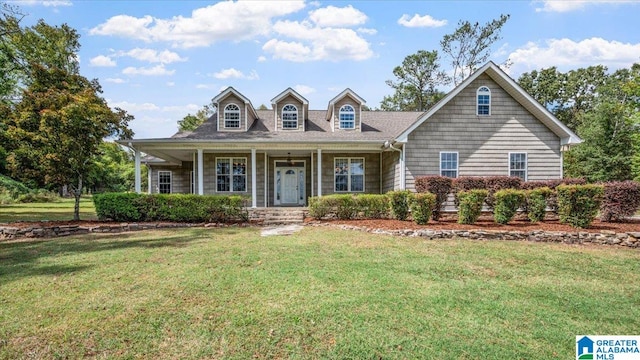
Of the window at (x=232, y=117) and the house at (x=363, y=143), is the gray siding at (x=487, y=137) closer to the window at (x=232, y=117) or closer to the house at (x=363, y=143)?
the house at (x=363, y=143)

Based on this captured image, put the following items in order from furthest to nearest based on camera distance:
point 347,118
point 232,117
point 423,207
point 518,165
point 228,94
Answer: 1. point 347,118
2. point 232,117
3. point 228,94
4. point 518,165
5. point 423,207

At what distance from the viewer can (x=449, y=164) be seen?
13961 millimetres

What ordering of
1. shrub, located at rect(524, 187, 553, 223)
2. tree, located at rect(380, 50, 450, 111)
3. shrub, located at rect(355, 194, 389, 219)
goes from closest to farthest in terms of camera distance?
shrub, located at rect(524, 187, 553, 223) → shrub, located at rect(355, 194, 389, 219) → tree, located at rect(380, 50, 450, 111)

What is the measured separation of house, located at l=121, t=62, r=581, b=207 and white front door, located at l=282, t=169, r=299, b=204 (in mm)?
51

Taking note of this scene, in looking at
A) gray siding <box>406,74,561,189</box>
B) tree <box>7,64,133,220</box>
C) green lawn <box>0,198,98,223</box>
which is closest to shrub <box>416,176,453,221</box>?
gray siding <box>406,74,561,189</box>

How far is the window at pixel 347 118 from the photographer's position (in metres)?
→ 16.9

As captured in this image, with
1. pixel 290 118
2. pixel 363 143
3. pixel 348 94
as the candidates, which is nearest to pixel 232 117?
pixel 290 118

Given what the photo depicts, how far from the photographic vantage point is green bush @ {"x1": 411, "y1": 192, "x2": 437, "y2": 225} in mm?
10227

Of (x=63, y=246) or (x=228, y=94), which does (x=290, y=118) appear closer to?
(x=228, y=94)

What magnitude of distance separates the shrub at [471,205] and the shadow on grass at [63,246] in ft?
25.2

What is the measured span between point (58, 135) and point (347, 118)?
1164 centimetres

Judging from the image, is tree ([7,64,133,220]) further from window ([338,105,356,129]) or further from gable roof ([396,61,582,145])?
gable roof ([396,61,582,145])

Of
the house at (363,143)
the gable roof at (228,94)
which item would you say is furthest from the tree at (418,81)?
the gable roof at (228,94)

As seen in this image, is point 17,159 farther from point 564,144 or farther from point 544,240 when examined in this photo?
point 564,144
